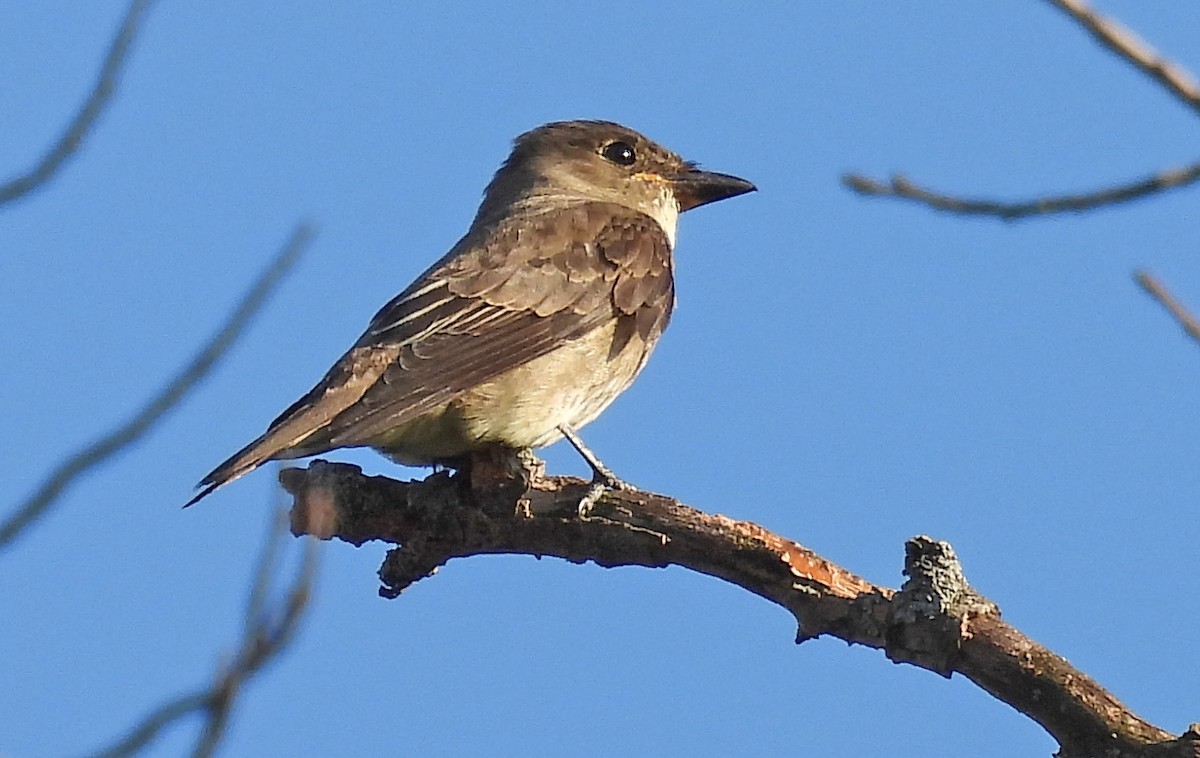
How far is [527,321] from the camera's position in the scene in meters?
7.63

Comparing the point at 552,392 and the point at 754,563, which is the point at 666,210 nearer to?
the point at 552,392

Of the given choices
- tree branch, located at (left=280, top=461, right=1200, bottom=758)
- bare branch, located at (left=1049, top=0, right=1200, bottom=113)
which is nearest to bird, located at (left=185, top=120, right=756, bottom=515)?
tree branch, located at (left=280, top=461, right=1200, bottom=758)

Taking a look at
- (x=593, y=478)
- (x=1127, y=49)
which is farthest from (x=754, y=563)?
(x=1127, y=49)

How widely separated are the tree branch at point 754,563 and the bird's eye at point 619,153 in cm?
315

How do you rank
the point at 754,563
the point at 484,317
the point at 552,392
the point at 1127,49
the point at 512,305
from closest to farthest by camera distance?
the point at 1127,49 < the point at 754,563 < the point at 552,392 < the point at 484,317 < the point at 512,305

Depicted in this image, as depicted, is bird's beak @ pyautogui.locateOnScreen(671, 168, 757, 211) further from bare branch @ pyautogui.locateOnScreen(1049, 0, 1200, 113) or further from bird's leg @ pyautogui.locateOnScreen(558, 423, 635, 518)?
bare branch @ pyautogui.locateOnScreen(1049, 0, 1200, 113)

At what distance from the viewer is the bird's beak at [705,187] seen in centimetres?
940

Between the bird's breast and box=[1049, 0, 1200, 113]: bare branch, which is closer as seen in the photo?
box=[1049, 0, 1200, 113]: bare branch

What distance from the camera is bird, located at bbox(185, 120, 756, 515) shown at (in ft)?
22.6

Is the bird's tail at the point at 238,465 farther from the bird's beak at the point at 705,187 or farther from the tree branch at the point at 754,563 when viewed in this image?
the bird's beak at the point at 705,187

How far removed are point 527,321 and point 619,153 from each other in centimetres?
211

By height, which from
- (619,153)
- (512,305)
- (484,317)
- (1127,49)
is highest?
(619,153)

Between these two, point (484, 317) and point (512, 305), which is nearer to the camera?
point (484, 317)

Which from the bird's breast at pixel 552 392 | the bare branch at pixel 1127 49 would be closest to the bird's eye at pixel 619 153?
the bird's breast at pixel 552 392
